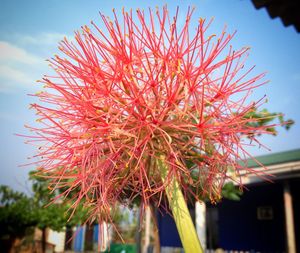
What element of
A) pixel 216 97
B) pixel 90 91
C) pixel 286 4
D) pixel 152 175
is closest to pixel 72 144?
pixel 90 91

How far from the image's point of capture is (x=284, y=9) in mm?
2105

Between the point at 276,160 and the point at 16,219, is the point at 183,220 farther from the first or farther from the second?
the point at 16,219

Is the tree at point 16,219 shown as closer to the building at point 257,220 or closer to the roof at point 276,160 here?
the building at point 257,220

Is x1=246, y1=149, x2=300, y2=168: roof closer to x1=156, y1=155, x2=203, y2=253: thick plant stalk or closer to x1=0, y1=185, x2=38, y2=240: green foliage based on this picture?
x1=156, y1=155, x2=203, y2=253: thick plant stalk

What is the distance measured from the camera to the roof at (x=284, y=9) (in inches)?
80.0

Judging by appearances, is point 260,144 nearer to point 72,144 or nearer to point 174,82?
point 174,82

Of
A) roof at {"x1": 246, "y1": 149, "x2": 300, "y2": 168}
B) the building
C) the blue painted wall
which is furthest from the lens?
the blue painted wall

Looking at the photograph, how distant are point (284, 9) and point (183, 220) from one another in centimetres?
189

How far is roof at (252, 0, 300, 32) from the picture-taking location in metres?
2.03

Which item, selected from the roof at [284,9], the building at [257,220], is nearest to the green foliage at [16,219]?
the building at [257,220]

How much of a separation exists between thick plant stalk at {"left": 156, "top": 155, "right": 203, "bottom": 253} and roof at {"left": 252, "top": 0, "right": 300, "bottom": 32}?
1638 mm

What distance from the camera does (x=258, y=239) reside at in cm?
980

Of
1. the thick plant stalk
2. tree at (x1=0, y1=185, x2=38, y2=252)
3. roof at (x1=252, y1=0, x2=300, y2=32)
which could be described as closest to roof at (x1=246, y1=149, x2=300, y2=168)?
roof at (x1=252, y1=0, x2=300, y2=32)

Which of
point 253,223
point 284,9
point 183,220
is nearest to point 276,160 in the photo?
point 253,223
